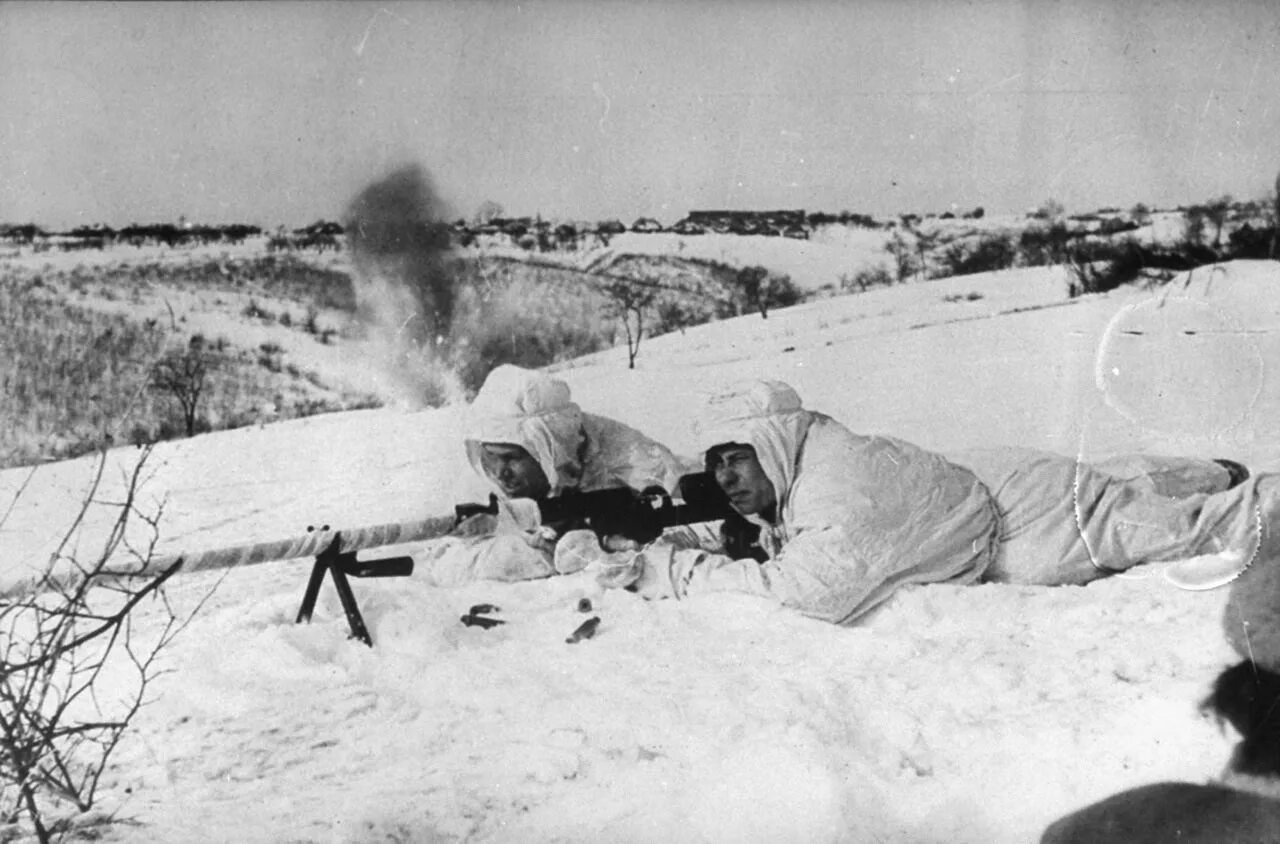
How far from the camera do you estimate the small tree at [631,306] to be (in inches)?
151

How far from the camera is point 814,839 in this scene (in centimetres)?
296

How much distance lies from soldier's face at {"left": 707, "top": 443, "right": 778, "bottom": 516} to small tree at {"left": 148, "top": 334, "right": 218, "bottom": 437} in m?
1.61

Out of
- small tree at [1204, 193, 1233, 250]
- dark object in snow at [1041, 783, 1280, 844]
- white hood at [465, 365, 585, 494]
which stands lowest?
dark object in snow at [1041, 783, 1280, 844]

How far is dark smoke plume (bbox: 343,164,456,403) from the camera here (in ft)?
11.7

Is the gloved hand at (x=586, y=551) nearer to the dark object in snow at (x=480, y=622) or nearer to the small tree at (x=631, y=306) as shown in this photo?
the dark object in snow at (x=480, y=622)

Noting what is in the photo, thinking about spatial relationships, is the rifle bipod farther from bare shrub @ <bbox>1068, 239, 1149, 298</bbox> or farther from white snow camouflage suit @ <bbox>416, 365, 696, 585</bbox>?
bare shrub @ <bbox>1068, 239, 1149, 298</bbox>

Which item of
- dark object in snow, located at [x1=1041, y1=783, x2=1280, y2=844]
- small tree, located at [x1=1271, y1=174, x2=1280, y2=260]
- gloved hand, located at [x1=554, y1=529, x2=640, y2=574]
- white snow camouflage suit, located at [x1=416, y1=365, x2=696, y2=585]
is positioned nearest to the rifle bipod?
white snow camouflage suit, located at [x1=416, y1=365, x2=696, y2=585]

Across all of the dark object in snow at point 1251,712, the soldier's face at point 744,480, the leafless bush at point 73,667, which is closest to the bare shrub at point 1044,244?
the soldier's face at point 744,480

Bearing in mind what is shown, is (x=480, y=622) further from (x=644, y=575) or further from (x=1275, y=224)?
(x=1275, y=224)

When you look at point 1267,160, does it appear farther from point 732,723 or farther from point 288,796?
point 288,796

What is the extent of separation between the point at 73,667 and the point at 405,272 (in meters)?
1.49

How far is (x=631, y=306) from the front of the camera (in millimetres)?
3844

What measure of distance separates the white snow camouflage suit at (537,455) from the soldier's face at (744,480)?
8.2 inches

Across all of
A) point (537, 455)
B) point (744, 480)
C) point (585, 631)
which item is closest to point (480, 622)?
point (585, 631)
